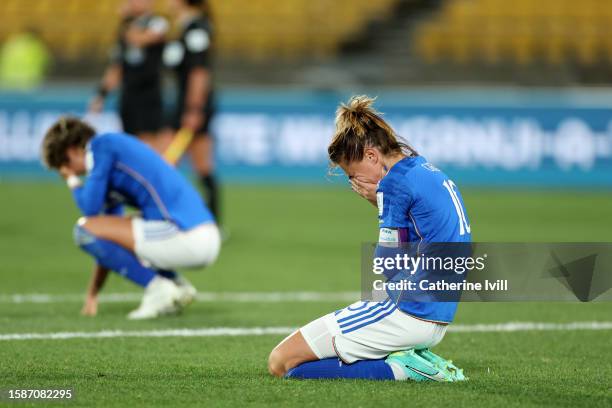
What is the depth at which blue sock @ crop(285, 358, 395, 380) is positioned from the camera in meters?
5.07

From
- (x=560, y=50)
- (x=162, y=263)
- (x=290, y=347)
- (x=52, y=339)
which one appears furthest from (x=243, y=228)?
(x=560, y=50)

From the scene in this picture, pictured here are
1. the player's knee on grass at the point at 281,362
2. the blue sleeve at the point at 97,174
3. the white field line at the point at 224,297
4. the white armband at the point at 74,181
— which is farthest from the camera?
the white field line at the point at 224,297

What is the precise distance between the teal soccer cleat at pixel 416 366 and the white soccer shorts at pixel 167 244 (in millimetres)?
2447

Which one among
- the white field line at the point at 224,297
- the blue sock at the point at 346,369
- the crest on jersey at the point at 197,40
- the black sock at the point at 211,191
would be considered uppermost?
the crest on jersey at the point at 197,40

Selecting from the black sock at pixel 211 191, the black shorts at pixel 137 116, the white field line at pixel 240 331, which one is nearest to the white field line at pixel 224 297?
the white field line at pixel 240 331

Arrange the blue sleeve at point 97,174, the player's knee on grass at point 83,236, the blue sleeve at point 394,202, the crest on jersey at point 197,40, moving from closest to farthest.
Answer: the blue sleeve at point 394,202 → the blue sleeve at point 97,174 → the player's knee on grass at point 83,236 → the crest on jersey at point 197,40

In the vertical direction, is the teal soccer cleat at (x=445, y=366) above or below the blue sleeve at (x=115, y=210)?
below

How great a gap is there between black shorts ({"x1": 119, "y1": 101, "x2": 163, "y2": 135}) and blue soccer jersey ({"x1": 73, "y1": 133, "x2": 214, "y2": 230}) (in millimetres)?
4421

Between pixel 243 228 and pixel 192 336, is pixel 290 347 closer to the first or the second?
pixel 192 336

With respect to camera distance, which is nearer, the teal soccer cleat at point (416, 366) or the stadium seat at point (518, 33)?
the teal soccer cleat at point (416, 366)

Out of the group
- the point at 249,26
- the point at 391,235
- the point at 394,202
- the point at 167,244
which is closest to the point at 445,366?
the point at 391,235

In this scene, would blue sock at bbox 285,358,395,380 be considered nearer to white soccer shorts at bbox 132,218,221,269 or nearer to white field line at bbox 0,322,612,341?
white field line at bbox 0,322,612,341

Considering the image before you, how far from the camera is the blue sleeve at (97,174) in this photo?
22.7 feet

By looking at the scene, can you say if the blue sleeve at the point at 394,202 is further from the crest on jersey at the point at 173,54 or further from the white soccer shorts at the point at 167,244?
the crest on jersey at the point at 173,54
